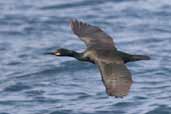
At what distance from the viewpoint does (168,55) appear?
16.0 meters

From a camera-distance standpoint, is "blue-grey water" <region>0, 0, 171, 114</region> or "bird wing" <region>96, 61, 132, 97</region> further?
"blue-grey water" <region>0, 0, 171, 114</region>

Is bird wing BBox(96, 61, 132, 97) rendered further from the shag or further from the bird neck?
the bird neck

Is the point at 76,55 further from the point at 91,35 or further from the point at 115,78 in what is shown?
the point at 115,78

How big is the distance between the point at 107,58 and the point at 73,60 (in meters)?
4.32

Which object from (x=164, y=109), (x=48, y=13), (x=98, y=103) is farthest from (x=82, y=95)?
(x=48, y=13)

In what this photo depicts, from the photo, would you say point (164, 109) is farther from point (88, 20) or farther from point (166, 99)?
point (88, 20)

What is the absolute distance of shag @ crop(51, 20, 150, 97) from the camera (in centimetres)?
1134

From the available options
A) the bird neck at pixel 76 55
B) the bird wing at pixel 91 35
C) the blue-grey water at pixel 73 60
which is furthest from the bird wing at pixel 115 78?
the blue-grey water at pixel 73 60

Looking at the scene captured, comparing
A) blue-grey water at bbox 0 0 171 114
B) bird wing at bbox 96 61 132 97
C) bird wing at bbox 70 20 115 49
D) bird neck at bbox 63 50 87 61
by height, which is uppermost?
bird wing at bbox 70 20 115 49

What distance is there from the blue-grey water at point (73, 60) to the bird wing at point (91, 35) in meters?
1.24

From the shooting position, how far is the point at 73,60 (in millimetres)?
16312

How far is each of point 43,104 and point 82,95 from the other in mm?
698

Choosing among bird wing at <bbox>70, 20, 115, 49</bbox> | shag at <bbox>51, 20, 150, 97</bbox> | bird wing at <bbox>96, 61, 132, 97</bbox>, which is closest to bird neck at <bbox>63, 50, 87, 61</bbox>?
shag at <bbox>51, 20, 150, 97</bbox>

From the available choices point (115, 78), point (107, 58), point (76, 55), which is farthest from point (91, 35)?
point (115, 78)
